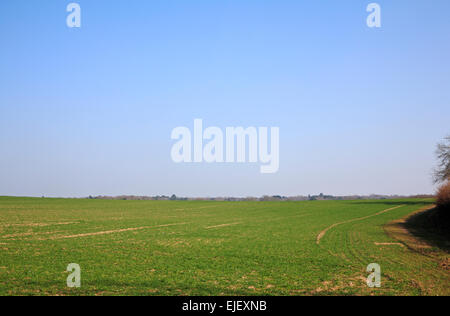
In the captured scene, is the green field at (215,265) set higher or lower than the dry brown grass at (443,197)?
lower

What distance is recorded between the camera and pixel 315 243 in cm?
2673

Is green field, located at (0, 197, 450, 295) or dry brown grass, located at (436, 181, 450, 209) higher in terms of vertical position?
dry brown grass, located at (436, 181, 450, 209)

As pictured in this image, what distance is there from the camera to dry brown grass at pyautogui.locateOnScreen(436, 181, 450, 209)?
4091 centimetres

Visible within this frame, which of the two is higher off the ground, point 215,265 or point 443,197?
point 443,197

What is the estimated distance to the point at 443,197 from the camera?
139ft

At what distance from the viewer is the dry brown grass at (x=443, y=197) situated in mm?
40906

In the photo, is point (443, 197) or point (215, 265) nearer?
point (215, 265)

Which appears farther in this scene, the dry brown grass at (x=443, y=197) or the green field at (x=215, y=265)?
the dry brown grass at (x=443, y=197)

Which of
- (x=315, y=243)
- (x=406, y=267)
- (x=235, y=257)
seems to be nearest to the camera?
(x=406, y=267)

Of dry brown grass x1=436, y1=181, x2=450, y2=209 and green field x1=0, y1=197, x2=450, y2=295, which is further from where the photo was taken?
dry brown grass x1=436, y1=181, x2=450, y2=209
